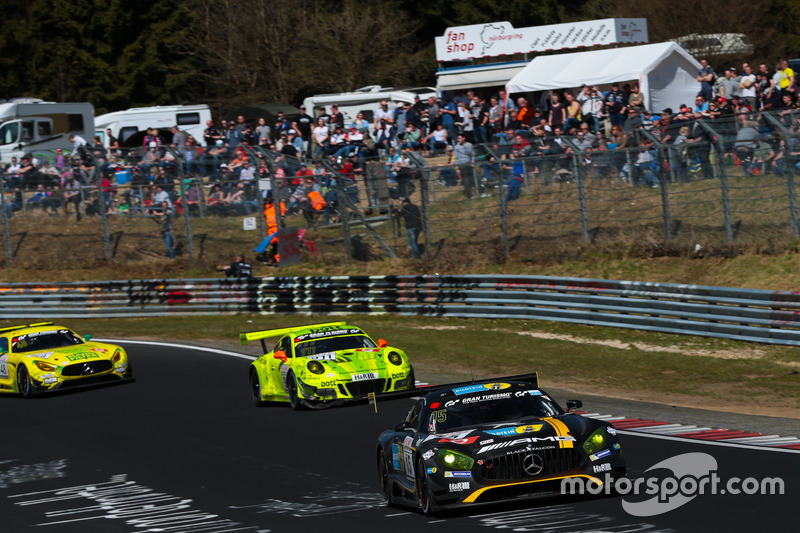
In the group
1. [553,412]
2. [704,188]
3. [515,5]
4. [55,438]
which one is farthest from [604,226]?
[515,5]

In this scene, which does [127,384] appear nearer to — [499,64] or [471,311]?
[471,311]

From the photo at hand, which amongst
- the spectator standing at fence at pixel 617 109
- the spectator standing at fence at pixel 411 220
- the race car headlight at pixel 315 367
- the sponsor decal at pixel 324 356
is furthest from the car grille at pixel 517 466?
the spectator standing at fence at pixel 411 220

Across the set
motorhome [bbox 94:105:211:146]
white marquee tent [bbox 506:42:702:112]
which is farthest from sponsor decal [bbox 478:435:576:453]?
motorhome [bbox 94:105:211:146]

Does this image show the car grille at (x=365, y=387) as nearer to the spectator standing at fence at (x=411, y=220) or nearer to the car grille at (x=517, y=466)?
the car grille at (x=517, y=466)

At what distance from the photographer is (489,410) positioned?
9789 mm

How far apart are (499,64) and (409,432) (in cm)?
2813

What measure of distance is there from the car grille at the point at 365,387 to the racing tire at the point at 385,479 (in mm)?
5444

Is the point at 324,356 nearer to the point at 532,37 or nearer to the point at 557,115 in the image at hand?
the point at 557,115

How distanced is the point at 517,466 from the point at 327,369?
7.58 m

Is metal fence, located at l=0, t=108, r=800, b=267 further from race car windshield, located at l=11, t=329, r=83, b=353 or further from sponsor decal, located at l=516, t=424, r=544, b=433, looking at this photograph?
sponsor decal, located at l=516, t=424, r=544, b=433

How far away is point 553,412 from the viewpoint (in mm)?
9797

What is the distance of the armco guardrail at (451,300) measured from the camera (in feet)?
62.7

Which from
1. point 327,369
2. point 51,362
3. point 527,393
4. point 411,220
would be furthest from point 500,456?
point 411,220

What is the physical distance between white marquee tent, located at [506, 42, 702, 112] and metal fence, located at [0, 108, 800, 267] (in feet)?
15.5
